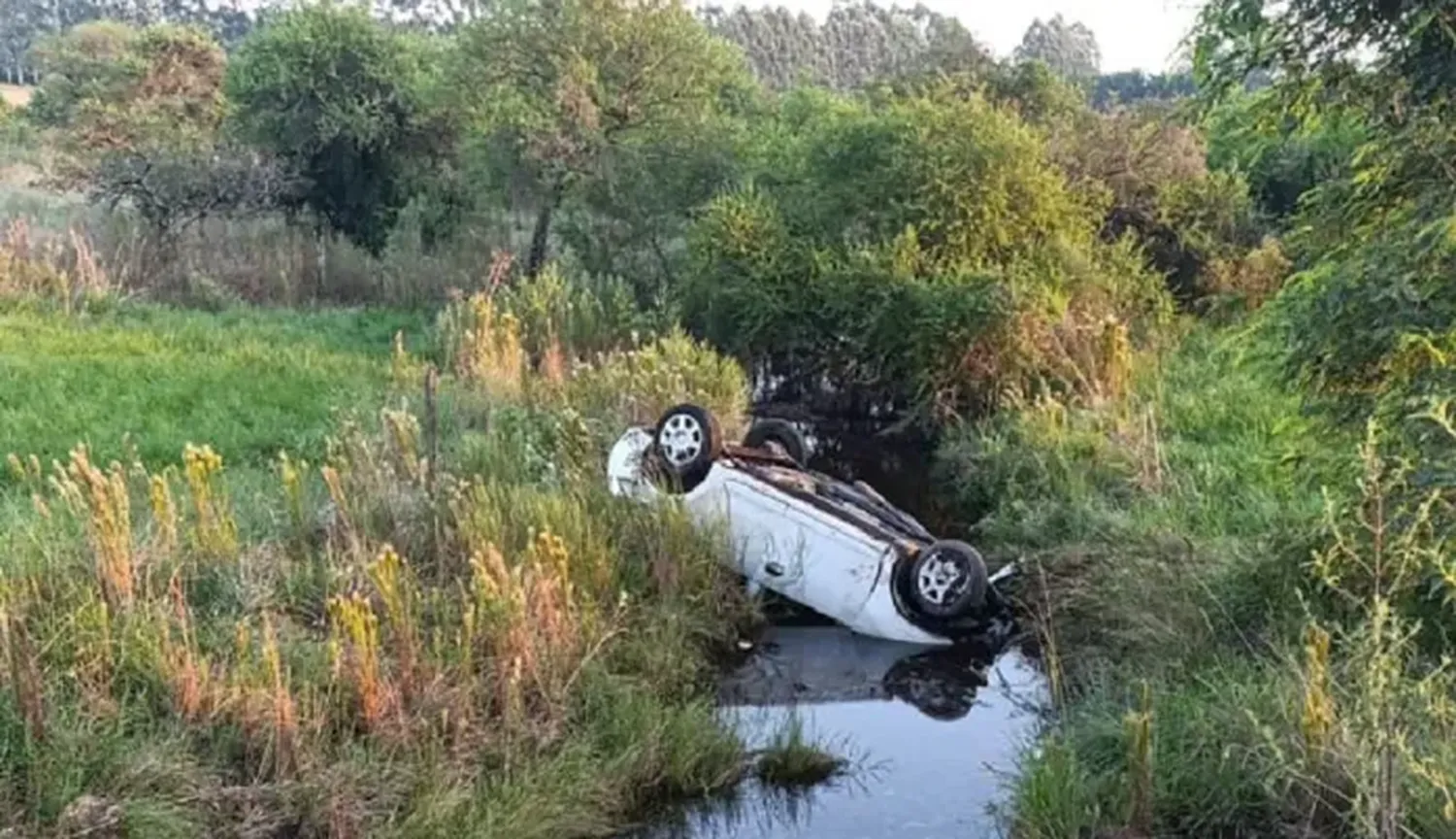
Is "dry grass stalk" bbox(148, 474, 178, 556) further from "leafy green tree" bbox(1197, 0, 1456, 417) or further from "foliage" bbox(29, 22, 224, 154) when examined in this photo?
"foliage" bbox(29, 22, 224, 154)

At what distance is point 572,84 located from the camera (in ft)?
53.1

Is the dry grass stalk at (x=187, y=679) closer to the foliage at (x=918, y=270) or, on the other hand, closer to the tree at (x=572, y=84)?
the foliage at (x=918, y=270)

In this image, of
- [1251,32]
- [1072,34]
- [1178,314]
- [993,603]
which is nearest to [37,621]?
[993,603]

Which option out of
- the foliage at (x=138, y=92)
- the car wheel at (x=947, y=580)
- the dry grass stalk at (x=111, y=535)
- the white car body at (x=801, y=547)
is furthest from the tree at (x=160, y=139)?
the car wheel at (x=947, y=580)

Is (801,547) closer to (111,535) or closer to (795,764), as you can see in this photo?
(795,764)

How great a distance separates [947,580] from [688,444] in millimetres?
1740

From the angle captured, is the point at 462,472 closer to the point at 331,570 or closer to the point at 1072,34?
the point at 331,570

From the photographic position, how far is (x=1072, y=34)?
50.6 metres

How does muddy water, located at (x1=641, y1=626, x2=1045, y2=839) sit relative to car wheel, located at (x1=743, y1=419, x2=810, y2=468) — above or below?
below

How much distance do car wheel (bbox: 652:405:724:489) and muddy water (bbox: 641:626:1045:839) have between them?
1.06m

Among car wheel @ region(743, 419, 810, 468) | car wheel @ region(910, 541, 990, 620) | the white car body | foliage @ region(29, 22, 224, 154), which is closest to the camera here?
car wheel @ region(910, 541, 990, 620)

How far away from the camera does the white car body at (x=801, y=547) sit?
7.72 metres

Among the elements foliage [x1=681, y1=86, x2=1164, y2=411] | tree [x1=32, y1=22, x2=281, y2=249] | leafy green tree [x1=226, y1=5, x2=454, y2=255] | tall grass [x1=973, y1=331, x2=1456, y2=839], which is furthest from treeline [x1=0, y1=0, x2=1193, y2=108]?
tall grass [x1=973, y1=331, x2=1456, y2=839]

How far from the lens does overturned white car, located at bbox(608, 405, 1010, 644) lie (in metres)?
7.64
